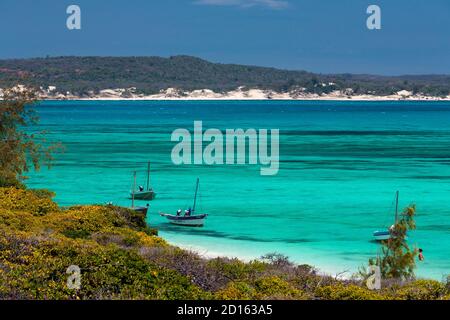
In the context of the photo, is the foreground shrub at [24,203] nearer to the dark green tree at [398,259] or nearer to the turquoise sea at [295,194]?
the turquoise sea at [295,194]

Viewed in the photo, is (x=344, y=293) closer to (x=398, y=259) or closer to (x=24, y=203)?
(x=398, y=259)

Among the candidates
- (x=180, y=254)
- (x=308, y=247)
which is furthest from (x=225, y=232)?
(x=180, y=254)

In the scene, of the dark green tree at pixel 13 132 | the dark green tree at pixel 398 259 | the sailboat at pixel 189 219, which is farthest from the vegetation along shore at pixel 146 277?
the sailboat at pixel 189 219

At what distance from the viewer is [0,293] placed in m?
13.5

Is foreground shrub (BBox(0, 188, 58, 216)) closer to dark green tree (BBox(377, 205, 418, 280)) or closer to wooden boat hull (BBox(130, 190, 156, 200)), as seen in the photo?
dark green tree (BBox(377, 205, 418, 280))

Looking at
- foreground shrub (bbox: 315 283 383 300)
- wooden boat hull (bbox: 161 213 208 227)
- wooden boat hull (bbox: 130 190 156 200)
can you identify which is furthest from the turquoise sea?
foreground shrub (bbox: 315 283 383 300)
